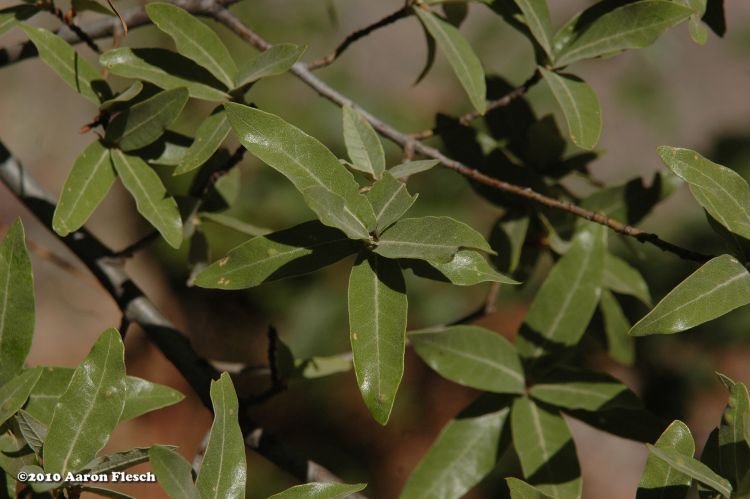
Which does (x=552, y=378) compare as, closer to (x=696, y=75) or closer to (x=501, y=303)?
(x=501, y=303)

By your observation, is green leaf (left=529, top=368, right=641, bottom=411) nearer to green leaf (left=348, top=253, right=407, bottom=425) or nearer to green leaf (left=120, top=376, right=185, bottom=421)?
green leaf (left=348, top=253, right=407, bottom=425)

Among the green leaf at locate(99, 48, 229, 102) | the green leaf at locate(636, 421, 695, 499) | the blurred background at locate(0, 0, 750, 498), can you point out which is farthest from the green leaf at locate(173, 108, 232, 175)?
the blurred background at locate(0, 0, 750, 498)

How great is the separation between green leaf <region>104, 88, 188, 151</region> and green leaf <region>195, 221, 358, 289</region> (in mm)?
211

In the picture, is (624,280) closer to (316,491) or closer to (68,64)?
(316,491)

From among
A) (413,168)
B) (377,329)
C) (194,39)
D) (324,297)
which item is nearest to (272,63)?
(194,39)

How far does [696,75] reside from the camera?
4902 mm

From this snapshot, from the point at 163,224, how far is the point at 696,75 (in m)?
4.68

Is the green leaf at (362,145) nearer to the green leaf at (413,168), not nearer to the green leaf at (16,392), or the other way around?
the green leaf at (413,168)

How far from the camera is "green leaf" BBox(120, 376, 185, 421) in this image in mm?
923

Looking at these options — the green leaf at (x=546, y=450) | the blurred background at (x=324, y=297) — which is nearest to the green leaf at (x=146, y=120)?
the green leaf at (x=546, y=450)

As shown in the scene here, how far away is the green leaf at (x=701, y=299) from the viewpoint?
2.76ft

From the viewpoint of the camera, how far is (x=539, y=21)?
3.54 ft

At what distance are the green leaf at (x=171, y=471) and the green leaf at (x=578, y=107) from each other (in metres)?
0.62

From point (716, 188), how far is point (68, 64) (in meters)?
0.82
